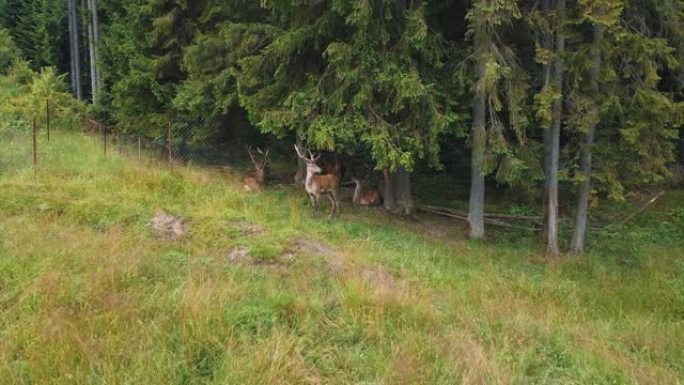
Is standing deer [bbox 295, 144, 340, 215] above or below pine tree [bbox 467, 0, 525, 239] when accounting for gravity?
below

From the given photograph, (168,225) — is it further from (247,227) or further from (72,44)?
(72,44)

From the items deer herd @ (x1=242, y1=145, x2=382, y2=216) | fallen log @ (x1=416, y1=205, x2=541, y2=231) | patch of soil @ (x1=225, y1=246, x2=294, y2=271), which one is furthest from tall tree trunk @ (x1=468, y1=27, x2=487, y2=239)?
patch of soil @ (x1=225, y1=246, x2=294, y2=271)

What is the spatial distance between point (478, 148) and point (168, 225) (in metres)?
6.06

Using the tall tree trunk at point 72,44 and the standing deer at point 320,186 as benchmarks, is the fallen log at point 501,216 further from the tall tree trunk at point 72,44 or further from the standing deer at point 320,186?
the tall tree trunk at point 72,44

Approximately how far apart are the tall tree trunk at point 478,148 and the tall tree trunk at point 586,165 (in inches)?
76.7

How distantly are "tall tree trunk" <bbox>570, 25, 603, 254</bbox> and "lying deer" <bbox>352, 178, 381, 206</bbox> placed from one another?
4.72 m

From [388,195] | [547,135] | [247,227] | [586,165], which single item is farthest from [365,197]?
[586,165]

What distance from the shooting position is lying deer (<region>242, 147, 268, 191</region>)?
13391 mm

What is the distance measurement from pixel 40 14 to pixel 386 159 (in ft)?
91.2

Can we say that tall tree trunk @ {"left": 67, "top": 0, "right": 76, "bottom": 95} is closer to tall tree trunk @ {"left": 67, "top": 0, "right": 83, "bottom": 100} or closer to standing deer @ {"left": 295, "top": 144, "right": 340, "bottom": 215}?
tall tree trunk @ {"left": 67, "top": 0, "right": 83, "bottom": 100}

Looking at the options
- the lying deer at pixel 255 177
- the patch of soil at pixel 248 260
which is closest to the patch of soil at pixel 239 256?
the patch of soil at pixel 248 260

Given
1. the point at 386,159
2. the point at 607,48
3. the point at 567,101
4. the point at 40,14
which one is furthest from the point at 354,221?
the point at 40,14

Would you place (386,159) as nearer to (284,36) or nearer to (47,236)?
(284,36)

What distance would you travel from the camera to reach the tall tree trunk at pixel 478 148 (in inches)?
412
